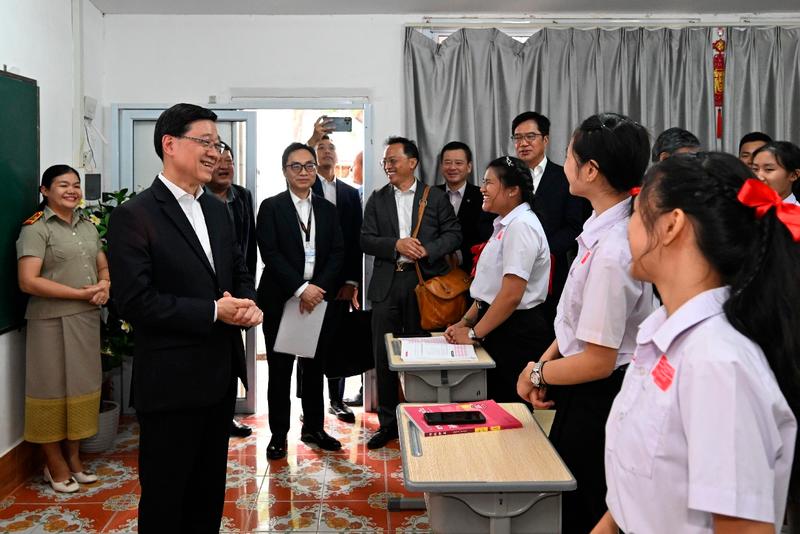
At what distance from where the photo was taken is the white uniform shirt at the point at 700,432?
35.3 inches

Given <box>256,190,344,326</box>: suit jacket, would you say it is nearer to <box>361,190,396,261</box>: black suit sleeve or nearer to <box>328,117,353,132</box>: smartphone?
<box>361,190,396,261</box>: black suit sleeve

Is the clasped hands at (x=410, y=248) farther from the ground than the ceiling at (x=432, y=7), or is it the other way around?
the ceiling at (x=432, y=7)

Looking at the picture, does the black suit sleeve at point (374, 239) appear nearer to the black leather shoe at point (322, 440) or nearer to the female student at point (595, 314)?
the black leather shoe at point (322, 440)

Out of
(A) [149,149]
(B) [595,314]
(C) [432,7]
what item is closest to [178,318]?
(B) [595,314]

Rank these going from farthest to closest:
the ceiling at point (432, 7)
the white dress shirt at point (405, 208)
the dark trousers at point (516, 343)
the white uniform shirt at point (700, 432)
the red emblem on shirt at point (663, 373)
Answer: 1. the ceiling at point (432, 7)
2. the white dress shirt at point (405, 208)
3. the dark trousers at point (516, 343)
4. the red emblem on shirt at point (663, 373)
5. the white uniform shirt at point (700, 432)

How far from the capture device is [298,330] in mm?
3824

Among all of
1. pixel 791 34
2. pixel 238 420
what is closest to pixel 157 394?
pixel 238 420

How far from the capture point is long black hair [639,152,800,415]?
94cm

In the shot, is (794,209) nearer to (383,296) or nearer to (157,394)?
(157,394)

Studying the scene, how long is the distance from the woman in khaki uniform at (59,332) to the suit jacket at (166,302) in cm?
153

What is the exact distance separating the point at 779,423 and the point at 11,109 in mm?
3489

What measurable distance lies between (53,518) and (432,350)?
6.20ft

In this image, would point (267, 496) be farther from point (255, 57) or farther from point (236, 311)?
point (255, 57)

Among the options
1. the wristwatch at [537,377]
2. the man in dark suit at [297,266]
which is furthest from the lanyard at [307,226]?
the wristwatch at [537,377]
